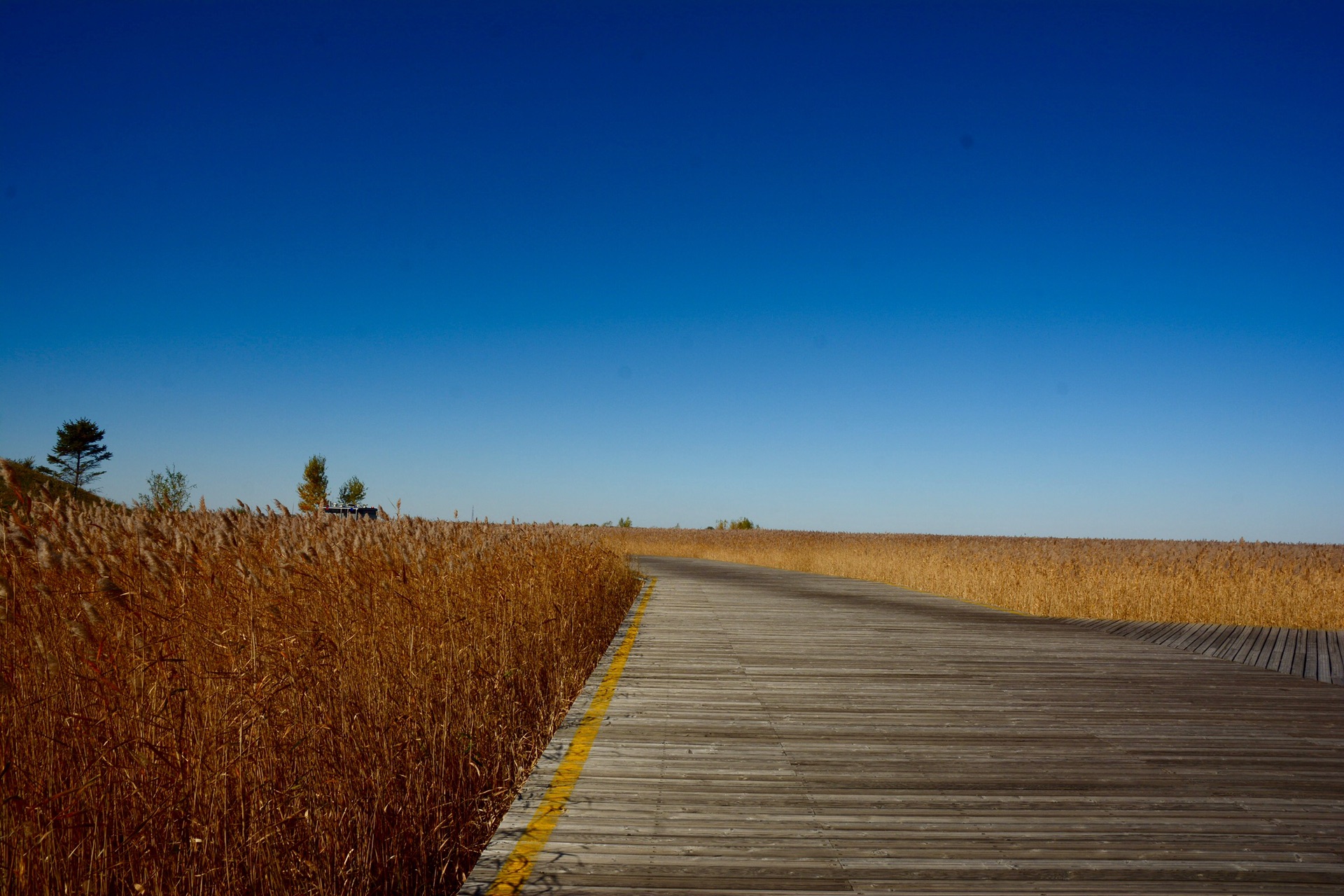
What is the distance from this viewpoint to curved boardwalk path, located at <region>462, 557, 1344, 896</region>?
3.04 metres

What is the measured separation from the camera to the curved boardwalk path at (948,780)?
3035 mm

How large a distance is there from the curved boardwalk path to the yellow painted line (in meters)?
0.05

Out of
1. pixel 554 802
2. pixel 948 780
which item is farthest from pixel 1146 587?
pixel 554 802

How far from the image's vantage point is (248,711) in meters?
3.52

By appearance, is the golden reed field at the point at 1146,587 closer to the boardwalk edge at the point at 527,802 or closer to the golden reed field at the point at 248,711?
the golden reed field at the point at 248,711

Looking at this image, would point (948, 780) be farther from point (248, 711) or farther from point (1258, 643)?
point (1258, 643)

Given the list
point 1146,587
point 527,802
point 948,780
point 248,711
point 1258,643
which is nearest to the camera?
point 248,711

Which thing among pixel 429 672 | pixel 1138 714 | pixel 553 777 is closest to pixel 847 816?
pixel 553 777

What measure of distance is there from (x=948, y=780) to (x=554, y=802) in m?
2.26

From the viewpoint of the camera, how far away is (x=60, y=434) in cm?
5881

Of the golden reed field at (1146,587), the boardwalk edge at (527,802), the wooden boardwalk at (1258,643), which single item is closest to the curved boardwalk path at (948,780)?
the boardwalk edge at (527,802)

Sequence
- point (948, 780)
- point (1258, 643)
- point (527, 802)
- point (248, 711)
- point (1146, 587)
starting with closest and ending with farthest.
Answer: point (248, 711)
point (527, 802)
point (948, 780)
point (1258, 643)
point (1146, 587)

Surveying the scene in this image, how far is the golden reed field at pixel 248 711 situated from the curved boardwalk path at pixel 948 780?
61 centimetres

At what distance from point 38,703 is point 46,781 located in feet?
1.81
